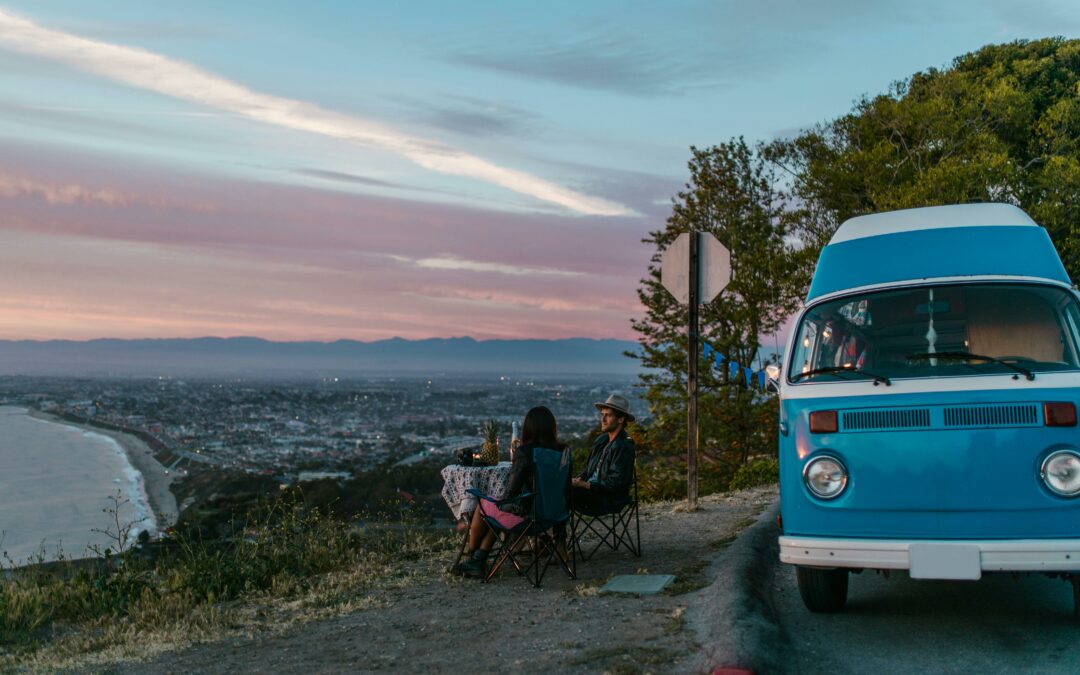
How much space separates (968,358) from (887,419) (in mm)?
694

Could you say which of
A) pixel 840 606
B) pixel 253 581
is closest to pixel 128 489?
pixel 253 581

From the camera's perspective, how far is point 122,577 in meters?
9.35

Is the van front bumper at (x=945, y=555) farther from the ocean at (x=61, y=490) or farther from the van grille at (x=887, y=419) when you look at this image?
the ocean at (x=61, y=490)

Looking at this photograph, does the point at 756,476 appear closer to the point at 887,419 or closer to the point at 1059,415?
the point at 887,419

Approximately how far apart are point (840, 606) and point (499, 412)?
70.3 m

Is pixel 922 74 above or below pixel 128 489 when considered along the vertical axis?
above

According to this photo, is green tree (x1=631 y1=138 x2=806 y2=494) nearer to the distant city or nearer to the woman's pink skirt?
the distant city

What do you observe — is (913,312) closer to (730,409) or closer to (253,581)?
(253,581)

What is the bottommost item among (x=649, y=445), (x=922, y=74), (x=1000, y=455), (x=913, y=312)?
(x=649, y=445)

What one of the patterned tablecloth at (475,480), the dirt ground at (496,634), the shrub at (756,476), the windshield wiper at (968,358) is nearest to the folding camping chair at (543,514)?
the dirt ground at (496,634)

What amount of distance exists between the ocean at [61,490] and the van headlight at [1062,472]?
14.3 metres

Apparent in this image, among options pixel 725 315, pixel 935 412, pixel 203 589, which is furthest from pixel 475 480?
pixel 725 315

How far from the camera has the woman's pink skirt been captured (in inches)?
313

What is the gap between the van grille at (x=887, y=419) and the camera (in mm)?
5578
